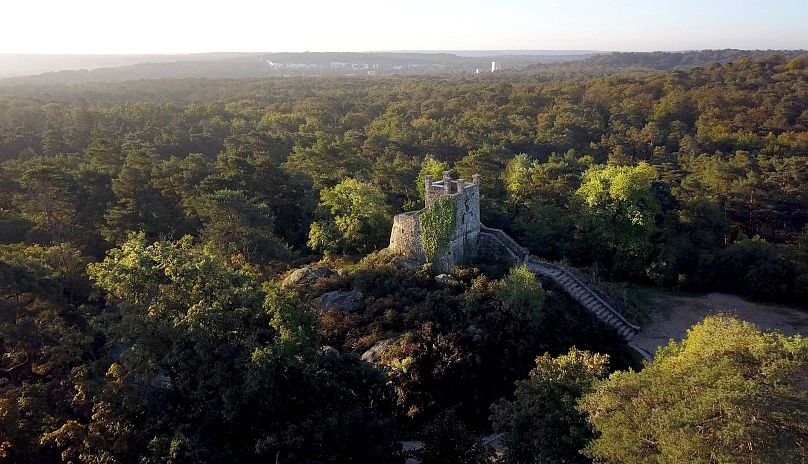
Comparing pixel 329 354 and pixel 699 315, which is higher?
pixel 329 354

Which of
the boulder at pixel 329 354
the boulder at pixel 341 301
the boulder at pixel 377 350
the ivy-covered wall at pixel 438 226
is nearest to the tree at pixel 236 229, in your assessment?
the boulder at pixel 341 301

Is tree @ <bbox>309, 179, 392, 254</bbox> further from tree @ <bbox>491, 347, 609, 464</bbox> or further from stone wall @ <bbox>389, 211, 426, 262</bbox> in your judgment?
tree @ <bbox>491, 347, 609, 464</bbox>

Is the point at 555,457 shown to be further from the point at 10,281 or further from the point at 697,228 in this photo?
the point at 697,228

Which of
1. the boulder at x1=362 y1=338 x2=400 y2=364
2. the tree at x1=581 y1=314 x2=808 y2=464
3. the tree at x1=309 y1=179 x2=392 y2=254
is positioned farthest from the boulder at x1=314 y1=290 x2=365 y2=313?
the tree at x1=581 y1=314 x2=808 y2=464

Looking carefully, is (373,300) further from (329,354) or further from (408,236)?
(329,354)

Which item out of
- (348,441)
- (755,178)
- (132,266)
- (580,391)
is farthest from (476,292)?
(755,178)

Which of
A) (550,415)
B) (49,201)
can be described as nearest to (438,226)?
(550,415)
